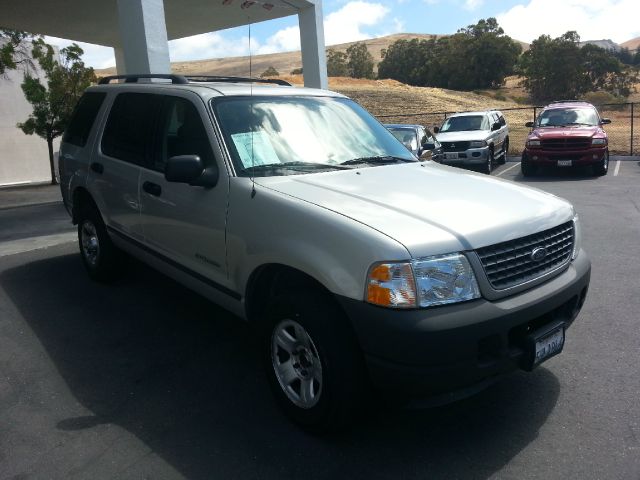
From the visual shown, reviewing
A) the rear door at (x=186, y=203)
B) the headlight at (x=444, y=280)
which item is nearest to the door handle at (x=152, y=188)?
the rear door at (x=186, y=203)

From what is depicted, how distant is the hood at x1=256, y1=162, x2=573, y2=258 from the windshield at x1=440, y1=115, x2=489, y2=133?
13.3 meters

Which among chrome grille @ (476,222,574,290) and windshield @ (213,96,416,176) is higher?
windshield @ (213,96,416,176)

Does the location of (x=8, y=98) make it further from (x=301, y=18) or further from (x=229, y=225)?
(x=229, y=225)

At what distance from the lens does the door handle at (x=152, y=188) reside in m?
4.21

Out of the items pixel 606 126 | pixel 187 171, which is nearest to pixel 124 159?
pixel 187 171

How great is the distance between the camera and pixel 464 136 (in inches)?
611

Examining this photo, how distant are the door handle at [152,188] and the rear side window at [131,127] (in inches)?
9.2

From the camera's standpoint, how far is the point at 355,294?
2.71 m

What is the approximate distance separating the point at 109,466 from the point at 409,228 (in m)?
1.94

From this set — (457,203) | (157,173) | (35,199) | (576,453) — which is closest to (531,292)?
(457,203)

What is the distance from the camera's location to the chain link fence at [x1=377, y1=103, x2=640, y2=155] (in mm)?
20188

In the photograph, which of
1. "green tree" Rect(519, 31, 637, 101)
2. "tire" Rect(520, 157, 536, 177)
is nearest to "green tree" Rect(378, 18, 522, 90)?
"green tree" Rect(519, 31, 637, 101)

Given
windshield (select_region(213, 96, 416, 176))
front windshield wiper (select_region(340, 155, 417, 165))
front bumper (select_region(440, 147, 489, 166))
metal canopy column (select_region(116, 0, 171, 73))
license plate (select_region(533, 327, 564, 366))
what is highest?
metal canopy column (select_region(116, 0, 171, 73))

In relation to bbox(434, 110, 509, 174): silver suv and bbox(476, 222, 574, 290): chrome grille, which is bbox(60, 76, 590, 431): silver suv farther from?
bbox(434, 110, 509, 174): silver suv
